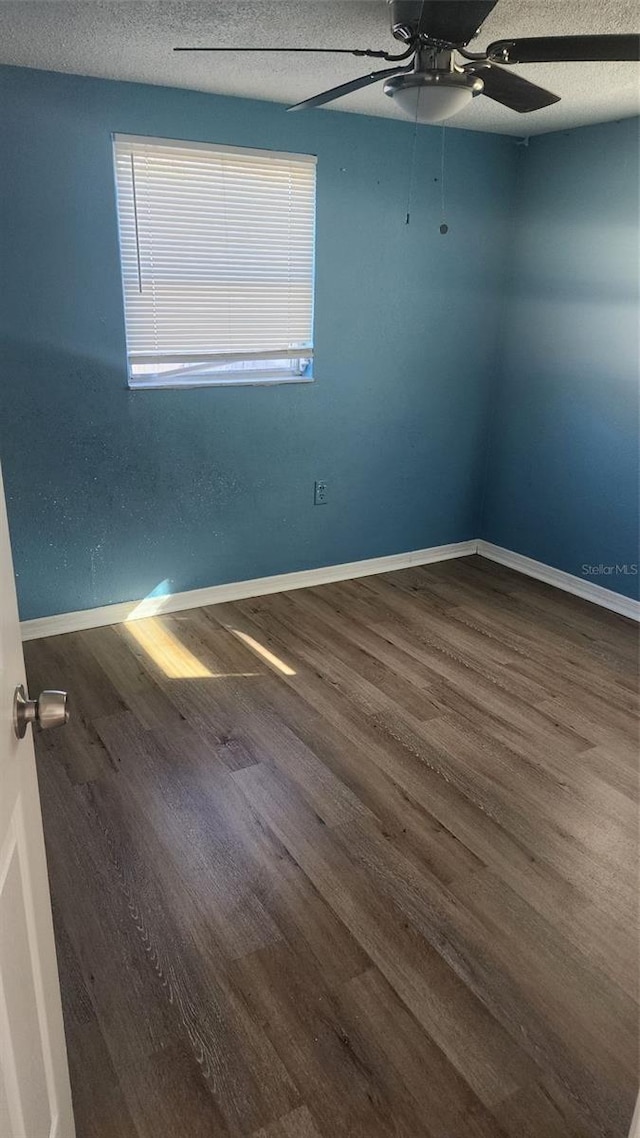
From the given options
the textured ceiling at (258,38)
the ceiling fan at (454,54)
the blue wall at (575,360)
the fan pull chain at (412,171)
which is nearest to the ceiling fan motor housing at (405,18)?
the ceiling fan at (454,54)

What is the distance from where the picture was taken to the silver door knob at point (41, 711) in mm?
986

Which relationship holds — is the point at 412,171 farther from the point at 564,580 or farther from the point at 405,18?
the point at 564,580

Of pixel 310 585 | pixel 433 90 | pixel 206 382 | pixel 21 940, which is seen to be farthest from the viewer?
pixel 310 585

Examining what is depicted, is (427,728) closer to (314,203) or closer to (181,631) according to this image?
(181,631)

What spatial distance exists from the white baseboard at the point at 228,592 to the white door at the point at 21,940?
7.57 ft

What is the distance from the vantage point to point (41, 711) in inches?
39.2

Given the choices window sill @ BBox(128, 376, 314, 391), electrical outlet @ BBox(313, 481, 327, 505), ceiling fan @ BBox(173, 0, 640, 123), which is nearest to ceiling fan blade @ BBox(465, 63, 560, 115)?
ceiling fan @ BBox(173, 0, 640, 123)

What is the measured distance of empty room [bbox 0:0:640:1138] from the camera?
1553 millimetres

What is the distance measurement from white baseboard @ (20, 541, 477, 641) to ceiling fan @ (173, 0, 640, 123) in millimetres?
2312

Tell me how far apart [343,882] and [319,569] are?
2213 millimetres

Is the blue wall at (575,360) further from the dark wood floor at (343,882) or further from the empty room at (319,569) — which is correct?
the dark wood floor at (343,882)

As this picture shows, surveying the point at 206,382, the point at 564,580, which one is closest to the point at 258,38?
the point at 206,382

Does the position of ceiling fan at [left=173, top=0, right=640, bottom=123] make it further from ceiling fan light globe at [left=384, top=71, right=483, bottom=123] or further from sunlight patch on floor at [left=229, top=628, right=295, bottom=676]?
sunlight patch on floor at [left=229, top=628, right=295, bottom=676]

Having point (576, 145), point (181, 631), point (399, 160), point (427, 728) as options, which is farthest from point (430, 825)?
point (576, 145)
